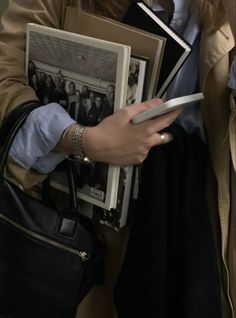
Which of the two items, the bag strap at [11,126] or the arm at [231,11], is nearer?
Result: the arm at [231,11]

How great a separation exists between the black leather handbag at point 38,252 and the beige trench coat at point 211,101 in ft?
0.15

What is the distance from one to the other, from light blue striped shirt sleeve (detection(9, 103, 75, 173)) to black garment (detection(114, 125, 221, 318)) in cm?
15

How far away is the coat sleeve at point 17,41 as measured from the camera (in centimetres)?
76

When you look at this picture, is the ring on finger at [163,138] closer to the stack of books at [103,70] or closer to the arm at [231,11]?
the stack of books at [103,70]

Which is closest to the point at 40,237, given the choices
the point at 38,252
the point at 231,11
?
the point at 38,252

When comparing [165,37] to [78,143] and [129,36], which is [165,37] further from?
[78,143]

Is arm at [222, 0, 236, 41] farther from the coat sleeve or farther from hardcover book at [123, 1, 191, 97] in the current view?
the coat sleeve

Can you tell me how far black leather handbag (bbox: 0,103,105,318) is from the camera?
29.3 inches

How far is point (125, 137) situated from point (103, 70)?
0.10m

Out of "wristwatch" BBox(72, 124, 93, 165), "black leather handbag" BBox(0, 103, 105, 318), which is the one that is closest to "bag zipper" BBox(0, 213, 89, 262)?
"black leather handbag" BBox(0, 103, 105, 318)

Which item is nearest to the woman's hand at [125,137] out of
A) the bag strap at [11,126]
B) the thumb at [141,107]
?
the thumb at [141,107]

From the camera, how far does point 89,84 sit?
0.72 metres

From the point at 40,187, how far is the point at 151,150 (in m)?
0.25

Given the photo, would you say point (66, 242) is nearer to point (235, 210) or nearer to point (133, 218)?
point (133, 218)
